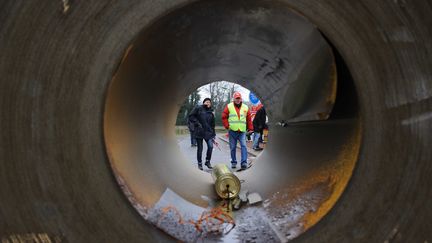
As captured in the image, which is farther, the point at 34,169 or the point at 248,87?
the point at 248,87

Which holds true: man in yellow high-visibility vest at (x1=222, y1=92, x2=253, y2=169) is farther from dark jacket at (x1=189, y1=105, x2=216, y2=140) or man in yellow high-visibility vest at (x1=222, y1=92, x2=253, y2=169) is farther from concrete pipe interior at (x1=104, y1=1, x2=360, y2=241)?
concrete pipe interior at (x1=104, y1=1, x2=360, y2=241)

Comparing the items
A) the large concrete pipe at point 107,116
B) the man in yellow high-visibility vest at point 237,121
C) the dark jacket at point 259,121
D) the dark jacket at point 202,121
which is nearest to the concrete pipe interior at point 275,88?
the large concrete pipe at point 107,116

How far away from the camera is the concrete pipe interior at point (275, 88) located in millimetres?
1352

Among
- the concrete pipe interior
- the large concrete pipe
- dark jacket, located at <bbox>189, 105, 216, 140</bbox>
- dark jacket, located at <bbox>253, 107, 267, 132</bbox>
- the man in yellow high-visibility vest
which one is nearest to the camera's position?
the large concrete pipe

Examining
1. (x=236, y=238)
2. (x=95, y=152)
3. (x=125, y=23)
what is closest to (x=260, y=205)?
(x=236, y=238)

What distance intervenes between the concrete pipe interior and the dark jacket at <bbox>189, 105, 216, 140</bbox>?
16.1 feet

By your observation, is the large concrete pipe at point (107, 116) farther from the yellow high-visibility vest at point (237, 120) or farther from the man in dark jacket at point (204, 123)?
the man in dark jacket at point (204, 123)

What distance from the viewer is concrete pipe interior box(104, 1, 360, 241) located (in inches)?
53.2

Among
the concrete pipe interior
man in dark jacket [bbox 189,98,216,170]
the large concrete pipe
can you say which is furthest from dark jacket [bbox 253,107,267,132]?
the large concrete pipe

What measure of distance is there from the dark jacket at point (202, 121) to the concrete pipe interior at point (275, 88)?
4897mm

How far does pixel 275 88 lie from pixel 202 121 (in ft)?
16.6

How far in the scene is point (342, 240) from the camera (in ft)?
4.04

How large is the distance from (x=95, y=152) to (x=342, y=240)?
861 millimetres

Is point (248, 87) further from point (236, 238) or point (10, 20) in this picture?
point (10, 20)
